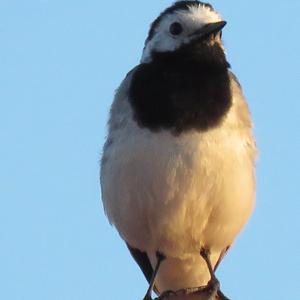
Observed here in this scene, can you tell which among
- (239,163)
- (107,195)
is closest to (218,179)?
(239,163)

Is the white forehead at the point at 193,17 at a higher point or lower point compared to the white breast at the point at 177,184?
higher

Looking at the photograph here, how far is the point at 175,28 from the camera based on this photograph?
10.0 meters

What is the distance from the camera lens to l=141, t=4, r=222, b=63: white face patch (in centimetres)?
989

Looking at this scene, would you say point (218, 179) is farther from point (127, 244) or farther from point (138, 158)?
point (127, 244)

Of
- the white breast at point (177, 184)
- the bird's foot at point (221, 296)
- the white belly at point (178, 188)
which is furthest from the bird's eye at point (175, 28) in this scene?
the bird's foot at point (221, 296)

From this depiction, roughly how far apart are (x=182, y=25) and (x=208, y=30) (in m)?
0.29

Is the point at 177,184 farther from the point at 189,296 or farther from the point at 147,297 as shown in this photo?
the point at 189,296

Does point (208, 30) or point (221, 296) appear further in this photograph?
point (208, 30)

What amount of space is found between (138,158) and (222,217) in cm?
96

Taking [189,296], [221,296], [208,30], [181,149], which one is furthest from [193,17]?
[189,296]

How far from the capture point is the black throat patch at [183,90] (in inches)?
366

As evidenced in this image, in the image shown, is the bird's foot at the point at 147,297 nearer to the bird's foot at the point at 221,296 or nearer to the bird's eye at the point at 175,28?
the bird's foot at the point at 221,296

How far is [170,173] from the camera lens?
931 centimetres

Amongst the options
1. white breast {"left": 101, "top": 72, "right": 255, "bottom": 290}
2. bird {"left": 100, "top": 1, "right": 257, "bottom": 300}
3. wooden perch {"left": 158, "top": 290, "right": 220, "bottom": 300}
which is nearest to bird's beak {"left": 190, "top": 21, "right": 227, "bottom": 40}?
bird {"left": 100, "top": 1, "right": 257, "bottom": 300}
